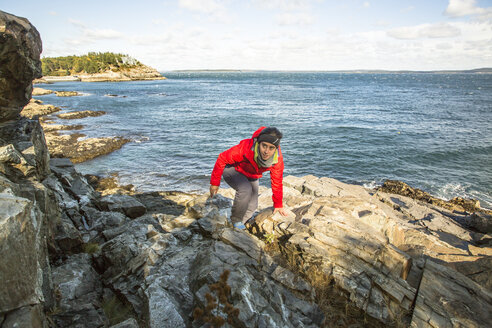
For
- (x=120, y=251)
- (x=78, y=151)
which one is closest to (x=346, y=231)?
(x=120, y=251)

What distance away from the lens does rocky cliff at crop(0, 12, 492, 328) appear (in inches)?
143

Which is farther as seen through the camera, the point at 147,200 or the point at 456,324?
the point at 147,200

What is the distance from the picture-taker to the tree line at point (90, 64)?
15300 cm

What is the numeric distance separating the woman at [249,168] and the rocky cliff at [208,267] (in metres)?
0.55

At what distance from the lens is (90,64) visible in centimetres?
15300

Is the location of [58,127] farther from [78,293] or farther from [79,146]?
[78,293]

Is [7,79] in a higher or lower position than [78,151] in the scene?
higher

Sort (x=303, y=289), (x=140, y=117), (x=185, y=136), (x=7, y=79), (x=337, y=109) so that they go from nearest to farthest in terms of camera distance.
Answer: (x=303, y=289) → (x=7, y=79) → (x=185, y=136) → (x=140, y=117) → (x=337, y=109)

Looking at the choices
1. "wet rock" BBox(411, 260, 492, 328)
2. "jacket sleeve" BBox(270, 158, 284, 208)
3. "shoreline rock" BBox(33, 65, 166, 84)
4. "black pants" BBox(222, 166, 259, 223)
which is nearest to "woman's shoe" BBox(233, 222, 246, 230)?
"black pants" BBox(222, 166, 259, 223)

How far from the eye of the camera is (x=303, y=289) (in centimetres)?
478

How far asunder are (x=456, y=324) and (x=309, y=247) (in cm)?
265

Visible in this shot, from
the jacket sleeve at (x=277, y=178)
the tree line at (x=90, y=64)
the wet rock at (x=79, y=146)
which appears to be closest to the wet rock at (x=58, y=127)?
the wet rock at (x=79, y=146)

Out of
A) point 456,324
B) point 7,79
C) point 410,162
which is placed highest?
point 7,79

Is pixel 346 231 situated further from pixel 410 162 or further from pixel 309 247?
pixel 410 162
